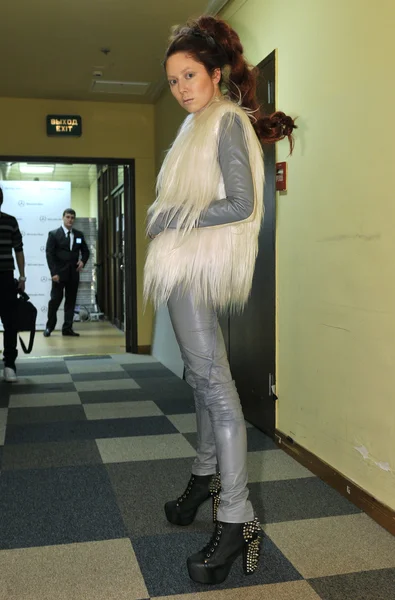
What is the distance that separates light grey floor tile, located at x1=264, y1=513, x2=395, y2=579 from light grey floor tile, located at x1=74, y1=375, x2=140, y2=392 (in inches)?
104

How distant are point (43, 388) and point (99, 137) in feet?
9.28

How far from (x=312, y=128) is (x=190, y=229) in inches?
51.8

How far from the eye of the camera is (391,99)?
206 centimetres

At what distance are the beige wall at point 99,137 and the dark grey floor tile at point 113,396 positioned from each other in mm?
2163

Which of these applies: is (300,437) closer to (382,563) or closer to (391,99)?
(382,563)

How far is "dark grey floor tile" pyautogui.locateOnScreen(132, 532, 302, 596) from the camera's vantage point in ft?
5.55

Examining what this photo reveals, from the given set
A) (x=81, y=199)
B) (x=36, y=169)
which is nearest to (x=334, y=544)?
(x=36, y=169)

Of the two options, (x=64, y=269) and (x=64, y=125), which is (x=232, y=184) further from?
(x=64, y=269)

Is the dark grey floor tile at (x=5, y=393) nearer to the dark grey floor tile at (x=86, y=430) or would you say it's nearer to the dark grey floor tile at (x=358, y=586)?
the dark grey floor tile at (x=86, y=430)

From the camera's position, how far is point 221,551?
1.65m

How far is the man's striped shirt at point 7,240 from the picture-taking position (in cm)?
466

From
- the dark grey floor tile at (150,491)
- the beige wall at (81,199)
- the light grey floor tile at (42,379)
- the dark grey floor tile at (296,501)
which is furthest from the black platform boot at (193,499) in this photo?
the beige wall at (81,199)

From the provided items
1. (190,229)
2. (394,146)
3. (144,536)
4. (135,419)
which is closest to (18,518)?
(144,536)

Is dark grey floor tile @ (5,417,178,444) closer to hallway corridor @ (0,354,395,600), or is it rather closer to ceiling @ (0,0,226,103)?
hallway corridor @ (0,354,395,600)
